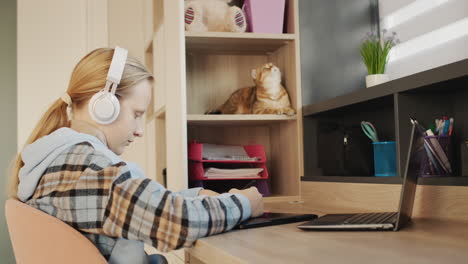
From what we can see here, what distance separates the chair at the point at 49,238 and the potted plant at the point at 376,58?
1.16 meters

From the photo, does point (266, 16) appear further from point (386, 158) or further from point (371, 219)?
point (371, 219)

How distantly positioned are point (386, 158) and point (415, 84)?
327 mm

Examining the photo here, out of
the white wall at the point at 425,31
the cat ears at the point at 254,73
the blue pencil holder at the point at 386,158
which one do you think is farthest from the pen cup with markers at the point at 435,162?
the cat ears at the point at 254,73

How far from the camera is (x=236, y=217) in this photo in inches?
41.0

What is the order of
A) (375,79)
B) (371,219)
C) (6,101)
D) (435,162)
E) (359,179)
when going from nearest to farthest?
(371,219)
(435,162)
(359,179)
(375,79)
(6,101)

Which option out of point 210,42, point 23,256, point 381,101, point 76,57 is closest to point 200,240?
point 23,256

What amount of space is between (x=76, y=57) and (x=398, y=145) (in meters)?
1.97

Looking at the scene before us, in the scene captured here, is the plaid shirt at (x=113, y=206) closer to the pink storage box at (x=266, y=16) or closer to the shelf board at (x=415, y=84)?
the shelf board at (x=415, y=84)

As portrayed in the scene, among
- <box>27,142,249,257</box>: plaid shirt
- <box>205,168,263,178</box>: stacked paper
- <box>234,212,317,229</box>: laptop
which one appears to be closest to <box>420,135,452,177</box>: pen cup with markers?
<box>234,212,317,229</box>: laptop

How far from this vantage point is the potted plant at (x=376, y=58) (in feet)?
5.66

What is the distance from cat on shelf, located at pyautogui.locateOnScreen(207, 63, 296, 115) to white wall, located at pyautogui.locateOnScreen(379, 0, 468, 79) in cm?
42

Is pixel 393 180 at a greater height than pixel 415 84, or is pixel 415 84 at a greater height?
pixel 415 84

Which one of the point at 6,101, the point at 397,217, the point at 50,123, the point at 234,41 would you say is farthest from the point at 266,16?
the point at 6,101

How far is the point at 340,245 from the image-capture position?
2.60 feet
